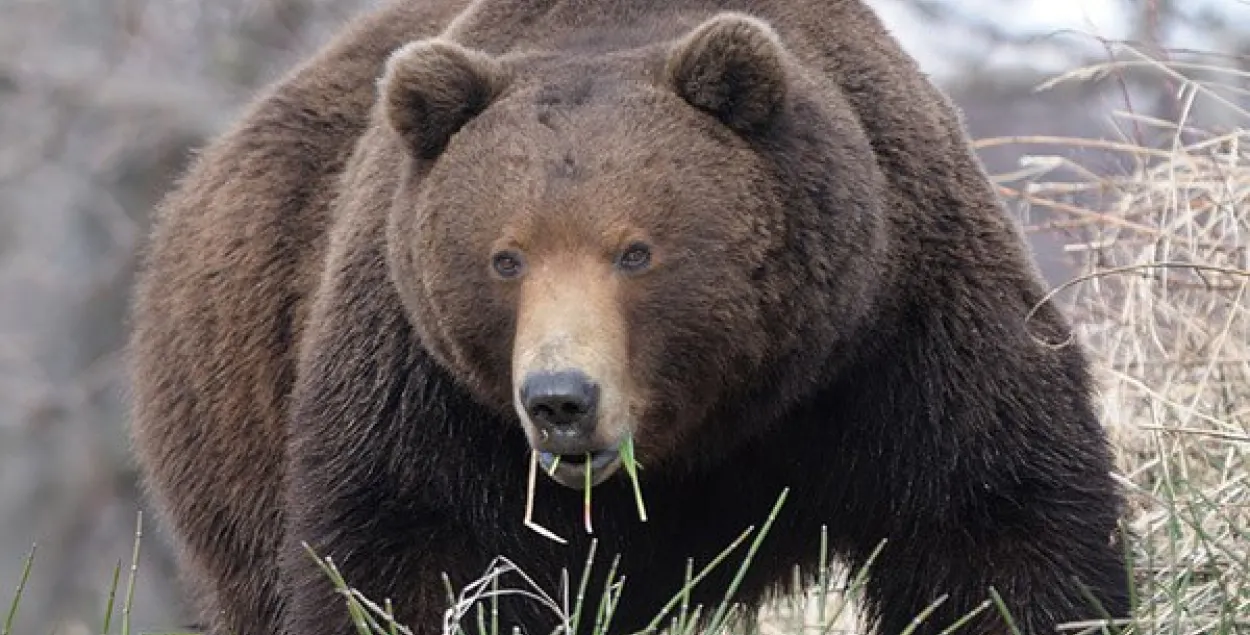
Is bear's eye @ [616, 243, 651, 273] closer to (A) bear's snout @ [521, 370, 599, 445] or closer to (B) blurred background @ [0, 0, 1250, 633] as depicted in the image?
(A) bear's snout @ [521, 370, 599, 445]

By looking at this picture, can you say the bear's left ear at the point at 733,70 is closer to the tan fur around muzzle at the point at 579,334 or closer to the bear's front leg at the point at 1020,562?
the tan fur around muzzle at the point at 579,334

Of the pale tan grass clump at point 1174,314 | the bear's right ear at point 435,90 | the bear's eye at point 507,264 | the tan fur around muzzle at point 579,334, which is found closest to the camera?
the tan fur around muzzle at point 579,334

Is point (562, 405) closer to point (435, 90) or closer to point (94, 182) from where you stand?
point (435, 90)

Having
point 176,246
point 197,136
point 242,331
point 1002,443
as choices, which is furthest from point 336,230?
point 197,136

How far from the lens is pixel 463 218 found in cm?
508

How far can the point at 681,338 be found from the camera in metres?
5.04

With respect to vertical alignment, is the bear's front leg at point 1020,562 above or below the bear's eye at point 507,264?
below

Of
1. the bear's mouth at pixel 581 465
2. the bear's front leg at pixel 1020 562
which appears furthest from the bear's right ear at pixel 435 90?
the bear's front leg at pixel 1020 562

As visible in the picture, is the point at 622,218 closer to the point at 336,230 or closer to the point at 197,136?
the point at 336,230

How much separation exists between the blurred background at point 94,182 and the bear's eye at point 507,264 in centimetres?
1138

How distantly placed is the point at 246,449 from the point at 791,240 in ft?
6.52

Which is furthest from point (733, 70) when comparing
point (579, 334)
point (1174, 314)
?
point (1174, 314)

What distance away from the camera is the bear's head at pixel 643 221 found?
491 cm

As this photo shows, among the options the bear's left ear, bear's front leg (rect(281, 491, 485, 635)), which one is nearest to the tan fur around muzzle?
the bear's left ear
